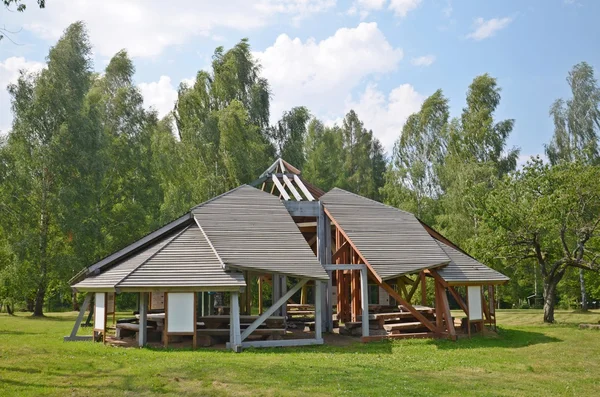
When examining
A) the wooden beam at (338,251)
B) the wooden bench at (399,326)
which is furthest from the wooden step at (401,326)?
the wooden beam at (338,251)

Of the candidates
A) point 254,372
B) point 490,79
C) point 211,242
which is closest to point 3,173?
point 211,242

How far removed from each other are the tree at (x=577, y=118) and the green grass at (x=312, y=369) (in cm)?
2739

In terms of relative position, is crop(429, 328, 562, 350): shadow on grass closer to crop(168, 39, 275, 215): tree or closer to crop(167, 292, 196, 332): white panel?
crop(167, 292, 196, 332): white panel

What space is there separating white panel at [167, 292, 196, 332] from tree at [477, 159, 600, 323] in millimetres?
15637

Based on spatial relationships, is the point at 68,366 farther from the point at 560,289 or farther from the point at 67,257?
the point at 560,289

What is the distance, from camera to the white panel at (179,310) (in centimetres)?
1731

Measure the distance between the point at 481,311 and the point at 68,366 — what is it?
1436cm

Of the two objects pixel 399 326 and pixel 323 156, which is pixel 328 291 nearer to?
pixel 399 326


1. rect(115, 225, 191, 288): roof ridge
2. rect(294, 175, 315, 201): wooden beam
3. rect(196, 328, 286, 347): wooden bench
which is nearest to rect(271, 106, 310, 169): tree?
rect(294, 175, 315, 201): wooden beam

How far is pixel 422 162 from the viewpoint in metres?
46.1

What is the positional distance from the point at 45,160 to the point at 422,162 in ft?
89.0

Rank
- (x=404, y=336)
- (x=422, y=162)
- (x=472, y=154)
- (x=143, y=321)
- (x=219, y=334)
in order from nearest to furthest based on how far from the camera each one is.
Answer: (x=143, y=321), (x=219, y=334), (x=404, y=336), (x=472, y=154), (x=422, y=162)

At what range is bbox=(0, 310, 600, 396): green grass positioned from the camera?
11211mm

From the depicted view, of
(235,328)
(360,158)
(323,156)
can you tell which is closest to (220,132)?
(323,156)
